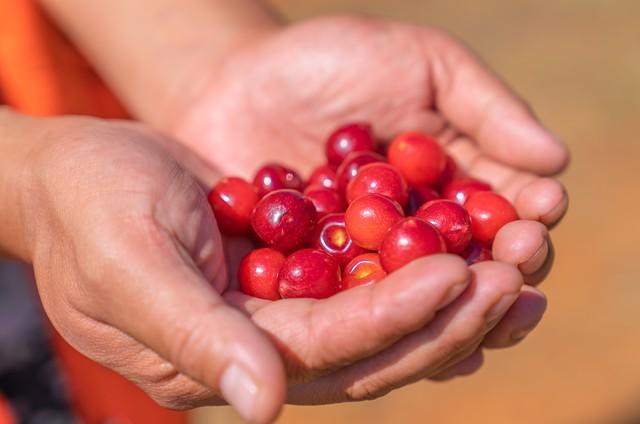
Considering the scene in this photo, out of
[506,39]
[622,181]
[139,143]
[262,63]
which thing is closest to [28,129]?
[139,143]

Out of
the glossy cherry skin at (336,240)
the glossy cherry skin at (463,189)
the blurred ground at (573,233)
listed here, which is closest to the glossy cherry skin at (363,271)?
the glossy cherry skin at (336,240)

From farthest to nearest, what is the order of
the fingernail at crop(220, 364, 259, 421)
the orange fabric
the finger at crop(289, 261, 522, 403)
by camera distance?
the orange fabric
the finger at crop(289, 261, 522, 403)
the fingernail at crop(220, 364, 259, 421)

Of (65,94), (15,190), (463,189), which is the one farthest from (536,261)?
(65,94)

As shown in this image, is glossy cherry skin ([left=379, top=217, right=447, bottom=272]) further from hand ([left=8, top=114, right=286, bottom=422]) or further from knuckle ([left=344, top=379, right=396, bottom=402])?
hand ([left=8, top=114, right=286, bottom=422])

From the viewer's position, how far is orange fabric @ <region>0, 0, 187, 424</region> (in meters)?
4.15

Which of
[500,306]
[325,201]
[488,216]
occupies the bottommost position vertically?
[325,201]

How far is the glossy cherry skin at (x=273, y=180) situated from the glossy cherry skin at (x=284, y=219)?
0.26m

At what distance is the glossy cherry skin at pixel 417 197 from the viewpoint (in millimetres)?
3080

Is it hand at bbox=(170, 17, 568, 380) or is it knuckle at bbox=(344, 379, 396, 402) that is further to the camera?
hand at bbox=(170, 17, 568, 380)

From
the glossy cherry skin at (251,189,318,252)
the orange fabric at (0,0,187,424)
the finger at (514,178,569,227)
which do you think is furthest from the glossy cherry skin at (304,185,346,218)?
the orange fabric at (0,0,187,424)

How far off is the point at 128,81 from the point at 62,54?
422 millimetres

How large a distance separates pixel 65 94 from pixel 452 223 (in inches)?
98.3

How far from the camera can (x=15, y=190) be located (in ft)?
9.20

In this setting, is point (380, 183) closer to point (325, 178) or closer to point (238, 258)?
point (325, 178)
